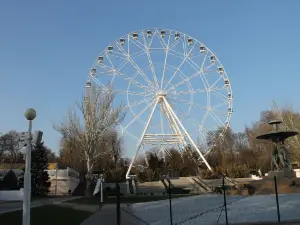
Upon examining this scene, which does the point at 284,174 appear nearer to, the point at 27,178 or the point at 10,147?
the point at 27,178

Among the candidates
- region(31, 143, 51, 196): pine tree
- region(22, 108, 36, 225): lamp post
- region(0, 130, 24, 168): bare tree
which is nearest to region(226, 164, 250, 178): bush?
region(31, 143, 51, 196): pine tree

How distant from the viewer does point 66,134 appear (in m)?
40.8

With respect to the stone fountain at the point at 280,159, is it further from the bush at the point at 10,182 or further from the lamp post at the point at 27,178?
the bush at the point at 10,182

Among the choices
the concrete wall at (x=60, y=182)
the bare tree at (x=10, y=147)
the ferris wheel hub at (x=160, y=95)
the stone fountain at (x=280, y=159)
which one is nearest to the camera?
the stone fountain at (x=280, y=159)

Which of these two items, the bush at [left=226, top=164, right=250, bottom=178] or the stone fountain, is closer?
the stone fountain

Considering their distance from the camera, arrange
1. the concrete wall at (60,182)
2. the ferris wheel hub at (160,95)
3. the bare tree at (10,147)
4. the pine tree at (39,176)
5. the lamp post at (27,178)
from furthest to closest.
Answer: the bare tree at (10,147) < the concrete wall at (60,182) < the ferris wheel hub at (160,95) < the pine tree at (39,176) < the lamp post at (27,178)

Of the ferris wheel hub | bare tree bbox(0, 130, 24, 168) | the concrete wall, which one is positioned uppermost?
the ferris wheel hub

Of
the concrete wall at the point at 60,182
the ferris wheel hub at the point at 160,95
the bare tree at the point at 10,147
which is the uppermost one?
the ferris wheel hub at the point at 160,95

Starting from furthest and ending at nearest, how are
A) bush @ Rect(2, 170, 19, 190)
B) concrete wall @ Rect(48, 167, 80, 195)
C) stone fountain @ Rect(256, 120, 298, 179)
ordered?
concrete wall @ Rect(48, 167, 80, 195) < bush @ Rect(2, 170, 19, 190) < stone fountain @ Rect(256, 120, 298, 179)

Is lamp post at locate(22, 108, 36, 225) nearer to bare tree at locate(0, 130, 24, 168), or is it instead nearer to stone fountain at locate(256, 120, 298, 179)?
stone fountain at locate(256, 120, 298, 179)

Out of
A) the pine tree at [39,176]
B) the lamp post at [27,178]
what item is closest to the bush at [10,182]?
the pine tree at [39,176]

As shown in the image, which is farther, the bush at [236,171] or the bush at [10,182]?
the bush at [236,171]

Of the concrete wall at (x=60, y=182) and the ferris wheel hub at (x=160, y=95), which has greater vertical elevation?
the ferris wheel hub at (x=160, y=95)

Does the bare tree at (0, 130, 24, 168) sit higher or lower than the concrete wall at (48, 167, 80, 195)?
higher
